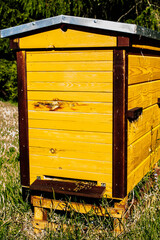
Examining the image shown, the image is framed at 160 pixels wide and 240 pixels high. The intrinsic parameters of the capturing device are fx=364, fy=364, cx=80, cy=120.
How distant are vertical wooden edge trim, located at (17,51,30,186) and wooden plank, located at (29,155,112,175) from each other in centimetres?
9

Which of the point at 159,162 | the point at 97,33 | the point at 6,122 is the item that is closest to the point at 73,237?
the point at 97,33

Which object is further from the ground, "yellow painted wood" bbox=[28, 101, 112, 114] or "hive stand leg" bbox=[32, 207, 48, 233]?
"yellow painted wood" bbox=[28, 101, 112, 114]

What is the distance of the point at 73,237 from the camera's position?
130 inches

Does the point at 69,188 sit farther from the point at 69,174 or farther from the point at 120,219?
the point at 120,219

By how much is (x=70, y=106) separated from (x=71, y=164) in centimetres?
59

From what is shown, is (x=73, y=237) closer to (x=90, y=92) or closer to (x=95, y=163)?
(x=95, y=163)

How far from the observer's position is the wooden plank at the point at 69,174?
3.60 metres

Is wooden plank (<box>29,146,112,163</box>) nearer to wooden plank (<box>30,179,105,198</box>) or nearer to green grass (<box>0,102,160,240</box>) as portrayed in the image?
wooden plank (<box>30,179,105,198</box>)

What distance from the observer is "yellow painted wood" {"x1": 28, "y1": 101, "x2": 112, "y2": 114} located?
3496mm

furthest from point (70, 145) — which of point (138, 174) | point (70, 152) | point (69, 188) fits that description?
point (138, 174)

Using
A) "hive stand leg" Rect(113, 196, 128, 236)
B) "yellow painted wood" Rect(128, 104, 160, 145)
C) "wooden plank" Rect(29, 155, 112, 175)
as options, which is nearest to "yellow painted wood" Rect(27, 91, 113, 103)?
"yellow painted wood" Rect(128, 104, 160, 145)

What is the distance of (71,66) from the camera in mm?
3570

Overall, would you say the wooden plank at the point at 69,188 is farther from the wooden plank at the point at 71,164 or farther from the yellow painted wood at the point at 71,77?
the yellow painted wood at the point at 71,77

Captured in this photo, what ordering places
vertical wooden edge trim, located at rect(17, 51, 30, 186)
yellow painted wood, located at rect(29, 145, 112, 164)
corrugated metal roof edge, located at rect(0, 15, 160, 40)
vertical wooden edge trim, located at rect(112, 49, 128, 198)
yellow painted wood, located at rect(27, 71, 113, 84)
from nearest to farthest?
1. corrugated metal roof edge, located at rect(0, 15, 160, 40)
2. vertical wooden edge trim, located at rect(112, 49, 128, 198)
3. yellow painted wood, located at rect(27, 71, 113, 84)
4. yellow painted wood, located at rect(29, 145, 112, 164)
5. vertical wooden edge trim, located at rect(17, 51, 30, 186)
